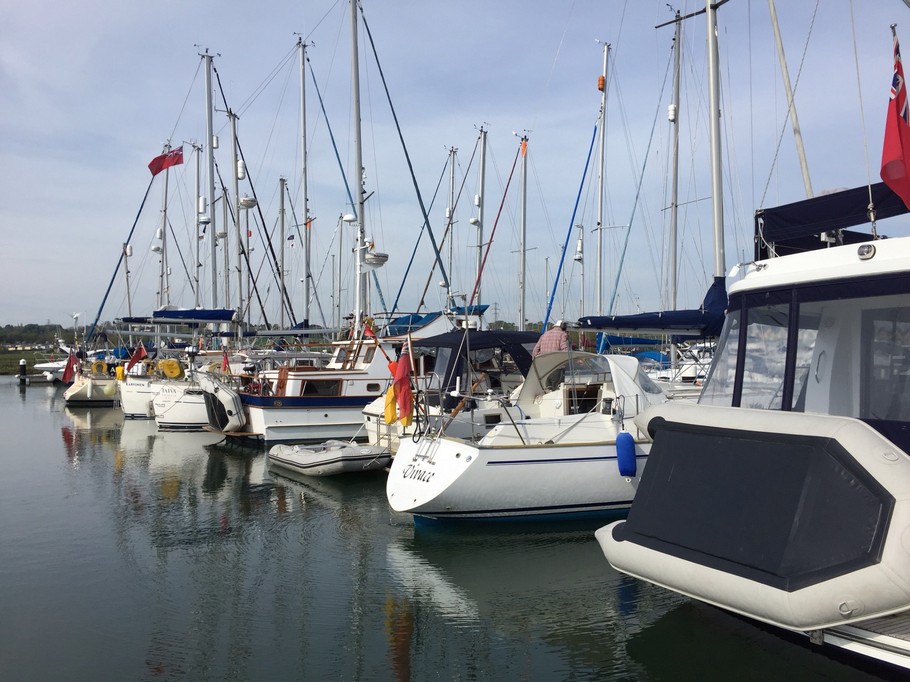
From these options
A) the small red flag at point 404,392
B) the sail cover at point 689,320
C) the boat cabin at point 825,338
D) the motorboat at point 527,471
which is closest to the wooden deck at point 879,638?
the boat cabin at point 825,338

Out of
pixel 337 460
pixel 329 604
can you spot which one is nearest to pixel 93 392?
pixel 337 460

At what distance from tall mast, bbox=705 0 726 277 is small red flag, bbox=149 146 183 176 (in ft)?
82.6

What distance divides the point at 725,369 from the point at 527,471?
13.6 feet

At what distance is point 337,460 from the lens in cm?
1502

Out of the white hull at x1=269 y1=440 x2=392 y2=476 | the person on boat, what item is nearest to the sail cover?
the person on boat

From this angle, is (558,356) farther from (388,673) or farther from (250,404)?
(250,404)

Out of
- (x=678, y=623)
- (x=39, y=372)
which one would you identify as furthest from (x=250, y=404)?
(x=39, y=372)

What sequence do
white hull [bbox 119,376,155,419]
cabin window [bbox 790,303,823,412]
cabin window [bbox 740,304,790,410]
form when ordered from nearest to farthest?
1. cabin window [bbox 790,303,823,412]
2. cabin window [bbox 740,304,790,410]
3. white hull [bbox 119,376,155,419]

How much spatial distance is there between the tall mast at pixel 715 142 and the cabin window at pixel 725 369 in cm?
776

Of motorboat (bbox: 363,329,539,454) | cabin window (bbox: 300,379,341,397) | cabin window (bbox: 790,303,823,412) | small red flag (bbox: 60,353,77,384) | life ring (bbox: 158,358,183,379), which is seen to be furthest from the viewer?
small red flag (bbox: 60,353,77,384)

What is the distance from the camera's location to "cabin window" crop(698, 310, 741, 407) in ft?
22.0

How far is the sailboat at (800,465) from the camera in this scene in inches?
183

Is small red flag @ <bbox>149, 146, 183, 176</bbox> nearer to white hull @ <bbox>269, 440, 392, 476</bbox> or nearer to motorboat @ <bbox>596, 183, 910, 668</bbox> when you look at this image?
white hull @ <bbox>269, 440, 392, 476</bbox>

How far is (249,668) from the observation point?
21.5ft
